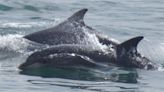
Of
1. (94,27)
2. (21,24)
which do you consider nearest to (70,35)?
(21,24)

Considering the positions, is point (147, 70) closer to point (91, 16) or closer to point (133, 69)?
point (133, 69)

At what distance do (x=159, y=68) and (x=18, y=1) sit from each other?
A: 579 inches

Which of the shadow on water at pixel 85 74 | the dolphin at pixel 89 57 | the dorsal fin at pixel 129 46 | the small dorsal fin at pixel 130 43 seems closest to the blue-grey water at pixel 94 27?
the shadow on water at pixel 85 74

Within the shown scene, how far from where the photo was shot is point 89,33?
68.8 ft

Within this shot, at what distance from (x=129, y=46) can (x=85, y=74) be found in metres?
1.56

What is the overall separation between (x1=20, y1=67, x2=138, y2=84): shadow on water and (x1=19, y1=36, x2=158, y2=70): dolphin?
0.17 m

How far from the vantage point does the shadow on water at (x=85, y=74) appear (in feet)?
55.0

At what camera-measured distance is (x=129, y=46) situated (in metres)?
18.1

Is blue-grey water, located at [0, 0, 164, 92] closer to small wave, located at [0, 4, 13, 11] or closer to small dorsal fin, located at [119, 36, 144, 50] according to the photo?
small wave, located at [0, 4, 13, 11]

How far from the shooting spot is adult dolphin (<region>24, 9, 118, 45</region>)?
20625 millimetres

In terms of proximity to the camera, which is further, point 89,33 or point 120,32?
point 120,32

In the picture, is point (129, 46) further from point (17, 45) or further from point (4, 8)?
point (4, 8)

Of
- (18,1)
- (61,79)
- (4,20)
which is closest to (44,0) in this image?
(18,1)

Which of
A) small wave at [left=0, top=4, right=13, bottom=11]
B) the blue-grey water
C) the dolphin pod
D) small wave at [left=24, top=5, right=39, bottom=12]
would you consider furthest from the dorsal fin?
small wave at [left=24, top=5, right=39, bottom=12]
